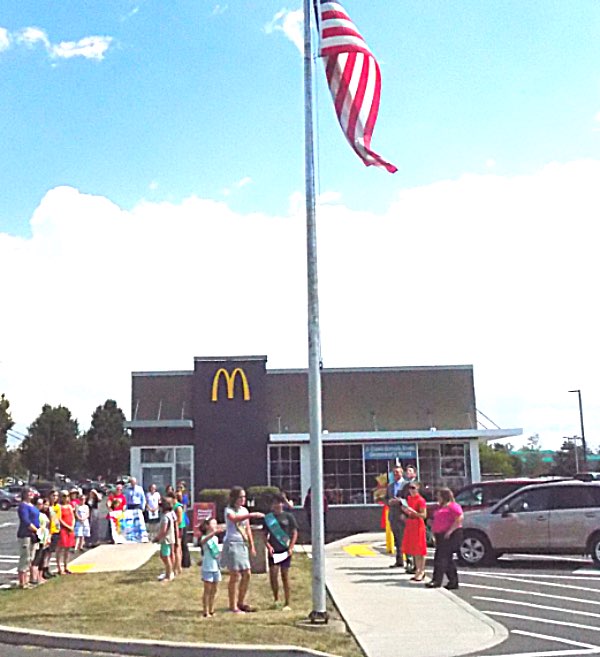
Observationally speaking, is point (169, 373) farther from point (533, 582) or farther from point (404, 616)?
point (404, 616)

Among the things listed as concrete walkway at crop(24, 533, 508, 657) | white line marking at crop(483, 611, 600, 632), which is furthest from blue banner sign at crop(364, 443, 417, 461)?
white line marking at crop(483, 611, 600, 632)

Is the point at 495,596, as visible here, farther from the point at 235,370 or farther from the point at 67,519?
the point at 235,370

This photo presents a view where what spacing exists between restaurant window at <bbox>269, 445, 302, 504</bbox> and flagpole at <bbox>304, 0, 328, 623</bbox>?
22.2 metres

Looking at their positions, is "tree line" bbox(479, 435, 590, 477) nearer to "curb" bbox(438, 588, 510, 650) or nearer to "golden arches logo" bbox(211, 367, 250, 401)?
"golden arches logo" bbox(211, 367, 250, 401)

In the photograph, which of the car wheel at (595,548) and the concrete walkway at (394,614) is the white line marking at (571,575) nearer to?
the car wheel at (595,548)

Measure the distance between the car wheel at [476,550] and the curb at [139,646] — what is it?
931 cm

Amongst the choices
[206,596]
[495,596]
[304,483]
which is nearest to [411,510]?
[495,596]

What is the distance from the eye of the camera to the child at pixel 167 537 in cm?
1565

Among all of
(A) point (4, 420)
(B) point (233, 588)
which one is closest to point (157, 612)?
(B) point (233, 588)

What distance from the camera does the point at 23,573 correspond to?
15.7m

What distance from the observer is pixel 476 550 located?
60.0ft

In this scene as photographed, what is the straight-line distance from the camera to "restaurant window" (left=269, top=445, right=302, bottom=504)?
33.5 m

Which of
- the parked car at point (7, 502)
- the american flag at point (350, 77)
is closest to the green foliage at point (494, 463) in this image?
the parked car at point (7, 502)

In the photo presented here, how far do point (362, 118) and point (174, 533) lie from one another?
8.33 meters
